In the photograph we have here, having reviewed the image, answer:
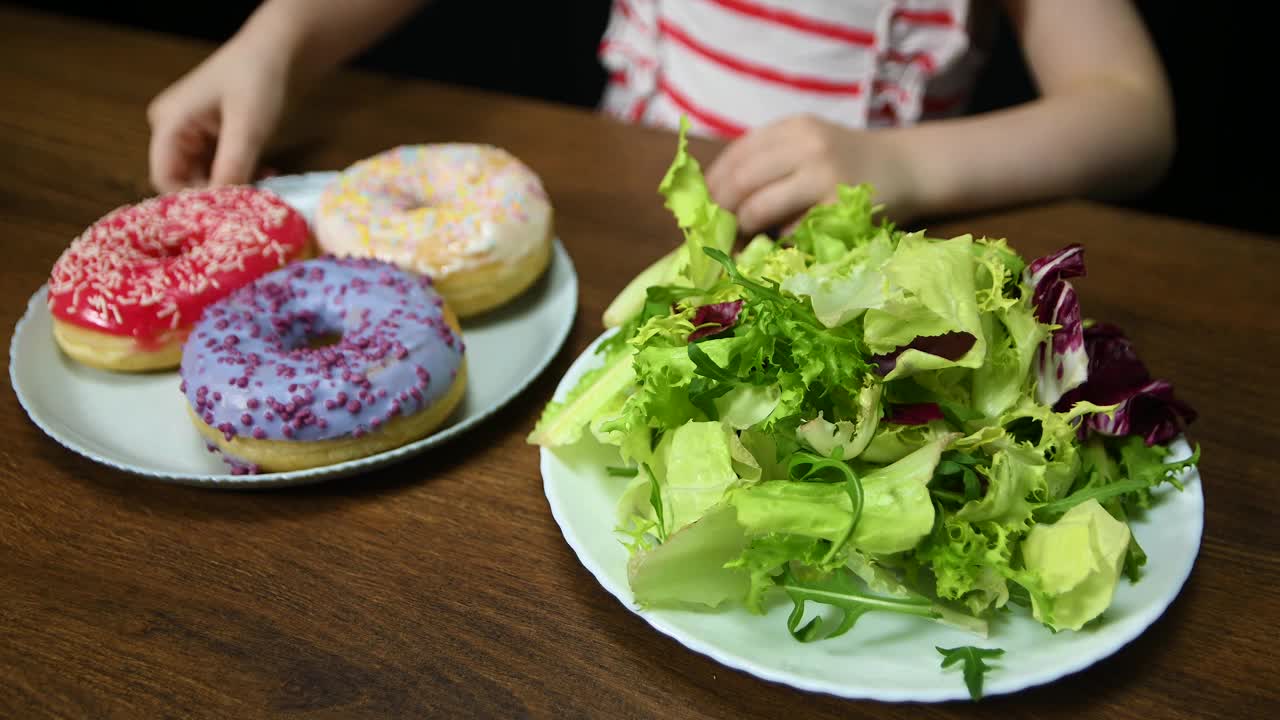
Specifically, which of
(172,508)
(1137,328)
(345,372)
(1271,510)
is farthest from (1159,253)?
(172,508)

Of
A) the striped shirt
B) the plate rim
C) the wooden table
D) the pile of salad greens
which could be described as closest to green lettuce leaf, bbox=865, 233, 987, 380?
the pile of salad greens

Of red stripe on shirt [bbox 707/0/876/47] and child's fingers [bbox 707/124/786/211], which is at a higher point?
red stripe on shirt [bbox 707/0/876/47]

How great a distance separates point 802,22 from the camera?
153 cm

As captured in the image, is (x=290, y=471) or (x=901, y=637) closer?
(x=901, y=637)

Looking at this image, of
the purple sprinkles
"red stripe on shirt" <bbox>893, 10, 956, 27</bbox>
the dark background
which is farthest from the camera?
the dark background

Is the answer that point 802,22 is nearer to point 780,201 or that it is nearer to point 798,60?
point 798,60

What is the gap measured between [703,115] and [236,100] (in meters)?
0.74

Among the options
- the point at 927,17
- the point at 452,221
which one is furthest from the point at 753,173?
the point at 927,17

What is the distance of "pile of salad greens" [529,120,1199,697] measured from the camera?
0.70 metres

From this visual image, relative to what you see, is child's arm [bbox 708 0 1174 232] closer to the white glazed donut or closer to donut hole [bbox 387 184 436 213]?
the white glazed donut

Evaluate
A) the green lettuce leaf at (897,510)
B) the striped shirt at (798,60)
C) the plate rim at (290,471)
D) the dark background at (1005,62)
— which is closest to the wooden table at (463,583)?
the plate rim at (290,471)

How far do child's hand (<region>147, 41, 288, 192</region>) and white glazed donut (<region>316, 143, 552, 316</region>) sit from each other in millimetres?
204

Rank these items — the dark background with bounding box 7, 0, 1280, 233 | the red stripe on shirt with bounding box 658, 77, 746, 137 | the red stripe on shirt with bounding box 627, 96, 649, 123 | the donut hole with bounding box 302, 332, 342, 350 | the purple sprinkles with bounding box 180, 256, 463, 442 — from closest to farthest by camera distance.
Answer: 1. the purple sprinkles with bounding box 180, 256, 463, 442
2. the donut hole with bounding box 302, 332, 342, 350
3. the red stripe on shirt with bounding box 658, 77, 746, 137
4. the red stripe on shirt with bounding box 627, 96, 649, 123
5. the dark background with bounding box 7, 0, 1280, 233

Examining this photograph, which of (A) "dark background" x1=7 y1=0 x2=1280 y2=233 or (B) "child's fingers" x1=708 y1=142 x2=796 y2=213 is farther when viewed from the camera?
(A) "dark background" x1=7 y1=0 x2=1280 y2=233
